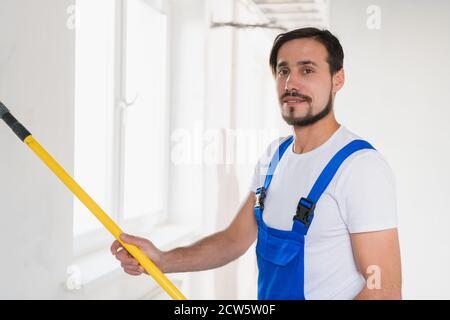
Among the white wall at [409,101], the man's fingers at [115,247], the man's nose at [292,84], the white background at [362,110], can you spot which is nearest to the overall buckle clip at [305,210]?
the man's nose at [292,84]

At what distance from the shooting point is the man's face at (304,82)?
3.43 feet

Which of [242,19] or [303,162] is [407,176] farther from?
[303,162]

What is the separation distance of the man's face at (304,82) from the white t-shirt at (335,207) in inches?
2.8

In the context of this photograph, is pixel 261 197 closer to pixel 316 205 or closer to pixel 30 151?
pixel 316 205

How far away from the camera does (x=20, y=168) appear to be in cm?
103

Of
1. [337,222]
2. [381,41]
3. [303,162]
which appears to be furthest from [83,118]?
[381,41]

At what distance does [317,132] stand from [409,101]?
3.19 feet

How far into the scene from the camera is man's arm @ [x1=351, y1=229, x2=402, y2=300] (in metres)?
0.88

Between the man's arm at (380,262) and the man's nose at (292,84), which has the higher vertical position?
the man's nose at (292,84)

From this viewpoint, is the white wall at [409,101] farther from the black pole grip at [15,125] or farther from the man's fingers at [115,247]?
the black pole grip at [15,125]

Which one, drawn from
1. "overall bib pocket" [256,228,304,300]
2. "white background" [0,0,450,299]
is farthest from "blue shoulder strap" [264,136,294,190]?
"white background" [0,0,450,299]

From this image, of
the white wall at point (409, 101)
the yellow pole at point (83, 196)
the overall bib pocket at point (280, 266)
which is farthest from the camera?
the white wall at point (409, 101)

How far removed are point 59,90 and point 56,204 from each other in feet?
0.82

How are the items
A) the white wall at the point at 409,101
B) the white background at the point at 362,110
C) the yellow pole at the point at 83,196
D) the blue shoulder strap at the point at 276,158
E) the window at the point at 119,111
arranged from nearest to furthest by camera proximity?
the yellow pole at the point at 83,196
the blue shoulder strap at the point at 276,158
the window at the point at 119,111
the white background at the point at 362,110
the white wall at the point at 409,101
